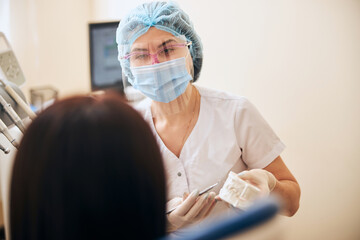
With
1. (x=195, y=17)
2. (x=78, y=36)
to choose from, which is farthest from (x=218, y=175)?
(x=78, y=36)

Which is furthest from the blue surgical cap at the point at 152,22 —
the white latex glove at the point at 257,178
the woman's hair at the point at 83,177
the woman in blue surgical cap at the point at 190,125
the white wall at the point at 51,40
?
the white wall at the point at 51,40

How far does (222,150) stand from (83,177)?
2.47ft

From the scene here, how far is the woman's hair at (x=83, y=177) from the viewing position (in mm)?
501

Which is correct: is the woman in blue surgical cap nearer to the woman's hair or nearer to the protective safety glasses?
the protective safety glasses

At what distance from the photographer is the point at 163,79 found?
1213mm

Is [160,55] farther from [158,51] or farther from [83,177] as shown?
[83,177]

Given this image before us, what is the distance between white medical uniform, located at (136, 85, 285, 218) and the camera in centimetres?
118

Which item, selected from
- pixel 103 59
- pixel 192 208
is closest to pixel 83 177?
pixel 192 208

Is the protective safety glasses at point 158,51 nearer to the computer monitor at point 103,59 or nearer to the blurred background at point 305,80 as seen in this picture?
the blurred background at point 305,80

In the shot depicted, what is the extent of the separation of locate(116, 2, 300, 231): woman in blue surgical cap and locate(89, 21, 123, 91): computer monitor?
1126mm

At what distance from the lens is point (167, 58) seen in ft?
3.97

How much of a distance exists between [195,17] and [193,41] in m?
0.46

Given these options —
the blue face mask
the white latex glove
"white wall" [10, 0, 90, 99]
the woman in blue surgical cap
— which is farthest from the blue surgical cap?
"white wall" [10, 0, 90, 99]

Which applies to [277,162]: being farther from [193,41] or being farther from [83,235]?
[83,235]
